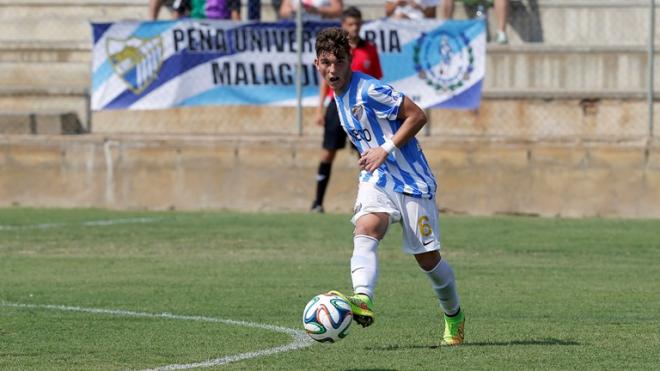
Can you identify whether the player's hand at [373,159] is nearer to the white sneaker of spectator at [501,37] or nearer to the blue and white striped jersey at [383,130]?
the blue and white striped jersey at [383,130]

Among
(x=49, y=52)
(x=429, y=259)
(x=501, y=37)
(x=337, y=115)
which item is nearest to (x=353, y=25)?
(x=337, y=115)

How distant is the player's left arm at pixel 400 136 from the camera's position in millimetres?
→ 7586

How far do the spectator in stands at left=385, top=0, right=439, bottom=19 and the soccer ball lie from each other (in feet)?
39.1

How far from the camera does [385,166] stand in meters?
7.84

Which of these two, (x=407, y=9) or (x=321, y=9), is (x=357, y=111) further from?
(x=321, y=9)

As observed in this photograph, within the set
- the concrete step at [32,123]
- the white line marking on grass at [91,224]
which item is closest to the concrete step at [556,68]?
the white line marking on grass at [91,224]

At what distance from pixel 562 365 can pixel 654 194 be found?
946cm

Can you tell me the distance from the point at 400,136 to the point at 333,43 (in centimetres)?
61

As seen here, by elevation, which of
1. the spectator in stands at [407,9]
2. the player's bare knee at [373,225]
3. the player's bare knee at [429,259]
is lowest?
the spectator in stands at [407,9]

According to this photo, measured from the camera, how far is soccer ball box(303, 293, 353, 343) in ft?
22.8

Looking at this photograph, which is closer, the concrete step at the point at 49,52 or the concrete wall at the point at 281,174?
the concrete wall at the point at 281,174

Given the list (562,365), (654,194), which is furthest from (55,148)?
(562,365)

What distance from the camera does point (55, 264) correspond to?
12289 mm

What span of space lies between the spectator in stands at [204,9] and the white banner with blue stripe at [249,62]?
48.2 inches
